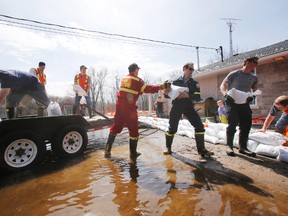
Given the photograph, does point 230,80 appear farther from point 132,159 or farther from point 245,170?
point 132,159

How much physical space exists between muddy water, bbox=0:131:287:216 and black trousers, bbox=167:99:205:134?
0.65 m

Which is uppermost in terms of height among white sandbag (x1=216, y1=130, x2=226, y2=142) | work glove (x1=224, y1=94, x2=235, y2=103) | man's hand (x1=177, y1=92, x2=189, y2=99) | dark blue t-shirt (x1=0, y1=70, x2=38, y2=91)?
dark blue t-shirt (x1=0, y1=70, x2=38, y2=91)

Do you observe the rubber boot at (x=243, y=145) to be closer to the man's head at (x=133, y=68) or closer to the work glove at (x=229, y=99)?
the work glove at (x=229, y=99)

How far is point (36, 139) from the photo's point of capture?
3.10 m

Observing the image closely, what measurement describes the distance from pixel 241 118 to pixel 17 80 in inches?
153

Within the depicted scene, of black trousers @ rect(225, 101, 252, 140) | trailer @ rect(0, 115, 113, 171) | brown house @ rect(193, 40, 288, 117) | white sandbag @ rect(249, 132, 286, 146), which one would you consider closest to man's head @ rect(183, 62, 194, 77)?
black trousers @ rect(225, 101, 252, 140)

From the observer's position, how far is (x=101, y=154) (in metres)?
3.86

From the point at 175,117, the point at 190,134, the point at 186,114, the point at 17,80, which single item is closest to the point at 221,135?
the point at 190,134

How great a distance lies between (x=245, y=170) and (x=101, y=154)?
8.12ft

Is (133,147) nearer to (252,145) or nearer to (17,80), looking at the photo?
(252,145)

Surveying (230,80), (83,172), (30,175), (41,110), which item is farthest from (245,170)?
(41,110)

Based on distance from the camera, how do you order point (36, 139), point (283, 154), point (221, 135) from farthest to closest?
point (221, 135)
point (36, 139)
point (283, 154)

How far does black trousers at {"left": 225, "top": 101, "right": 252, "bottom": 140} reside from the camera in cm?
335

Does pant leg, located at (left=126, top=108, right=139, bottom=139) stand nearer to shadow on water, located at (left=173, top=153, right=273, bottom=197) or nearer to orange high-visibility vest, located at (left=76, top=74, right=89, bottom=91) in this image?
shadow on water, located at (left=173, top=153, right=273, bottom=197)
